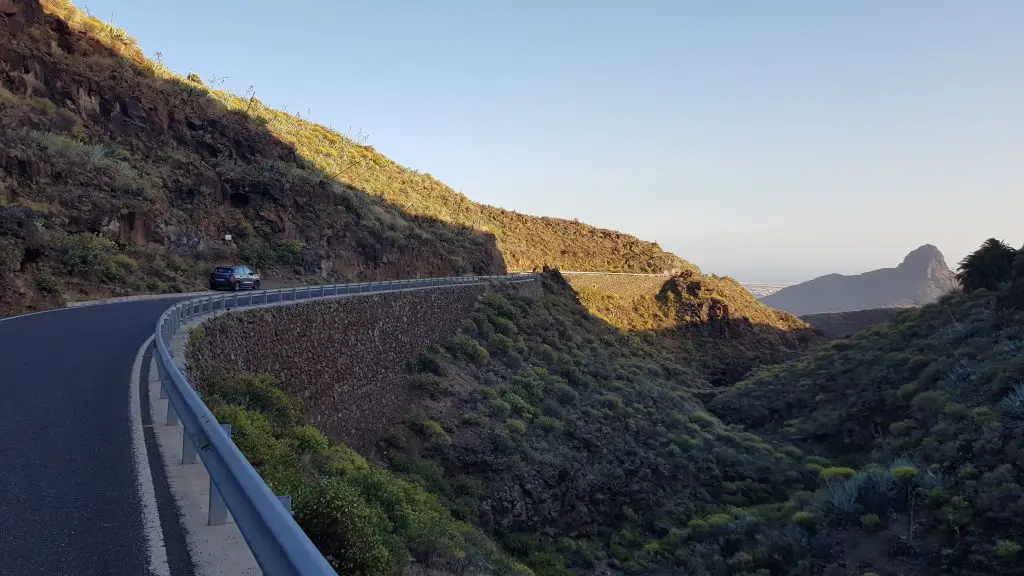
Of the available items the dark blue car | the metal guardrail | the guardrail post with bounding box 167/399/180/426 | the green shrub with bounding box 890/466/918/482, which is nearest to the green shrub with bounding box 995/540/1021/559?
the green shrub with bounding box 890/466/918/482

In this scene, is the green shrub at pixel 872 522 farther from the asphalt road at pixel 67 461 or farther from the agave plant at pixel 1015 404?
the asphalt road at pixel 67 461

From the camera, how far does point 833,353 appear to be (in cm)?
4159

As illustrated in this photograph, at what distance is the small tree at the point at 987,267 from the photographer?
115ft

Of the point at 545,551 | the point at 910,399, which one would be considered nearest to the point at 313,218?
the point at 545,551

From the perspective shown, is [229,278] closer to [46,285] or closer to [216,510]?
[46,285]

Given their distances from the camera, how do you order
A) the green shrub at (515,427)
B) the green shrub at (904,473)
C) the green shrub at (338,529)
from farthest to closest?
the green shrub at (515,427) → the green shrub at (904,473) → the green shrub at (338,529)

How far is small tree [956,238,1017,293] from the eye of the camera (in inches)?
1382

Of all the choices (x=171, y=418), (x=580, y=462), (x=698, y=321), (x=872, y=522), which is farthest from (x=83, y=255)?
(x=698, y=321)

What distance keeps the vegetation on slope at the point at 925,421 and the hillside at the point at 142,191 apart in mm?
24034

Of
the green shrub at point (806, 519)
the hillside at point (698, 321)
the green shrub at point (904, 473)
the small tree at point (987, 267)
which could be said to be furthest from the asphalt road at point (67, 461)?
the hillside at point (698, 321)

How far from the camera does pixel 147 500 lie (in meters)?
5.20

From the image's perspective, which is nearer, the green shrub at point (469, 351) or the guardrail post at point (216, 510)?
the guardrail post at point (216, 510)

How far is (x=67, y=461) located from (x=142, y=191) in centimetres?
2724

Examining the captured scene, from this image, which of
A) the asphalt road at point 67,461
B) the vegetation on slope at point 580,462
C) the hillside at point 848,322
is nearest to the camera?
the asphalt road at point 67,461
